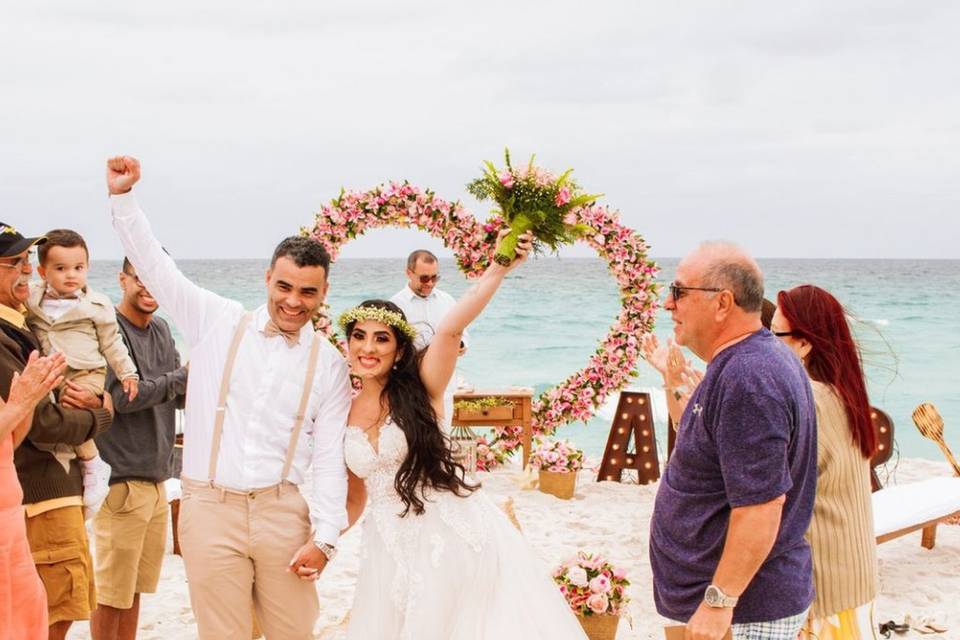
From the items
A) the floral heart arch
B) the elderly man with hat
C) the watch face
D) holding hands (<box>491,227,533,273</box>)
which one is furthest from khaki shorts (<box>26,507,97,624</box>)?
the floral heart arch

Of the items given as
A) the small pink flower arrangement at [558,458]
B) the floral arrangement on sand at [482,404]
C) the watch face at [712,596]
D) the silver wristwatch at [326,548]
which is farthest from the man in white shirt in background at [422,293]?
the watch face at [712,596]

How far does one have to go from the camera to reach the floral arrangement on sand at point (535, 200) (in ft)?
12.8

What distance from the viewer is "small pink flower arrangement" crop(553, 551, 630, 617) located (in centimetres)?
536

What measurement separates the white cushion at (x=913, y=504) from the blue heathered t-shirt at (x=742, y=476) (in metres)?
3.98

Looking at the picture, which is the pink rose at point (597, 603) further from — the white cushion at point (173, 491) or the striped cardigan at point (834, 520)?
the white cushion at point (173, 491)

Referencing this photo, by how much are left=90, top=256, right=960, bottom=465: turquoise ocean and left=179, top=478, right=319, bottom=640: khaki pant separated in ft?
29.9

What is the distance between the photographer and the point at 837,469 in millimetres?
3459

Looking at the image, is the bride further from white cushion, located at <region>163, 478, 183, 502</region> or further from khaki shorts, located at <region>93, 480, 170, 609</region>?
white cushion, located at <region>163, 478, 183, 502</region>

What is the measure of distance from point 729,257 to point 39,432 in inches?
119

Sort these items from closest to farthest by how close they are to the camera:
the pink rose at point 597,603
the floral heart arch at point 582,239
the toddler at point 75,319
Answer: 1. the toddler at point 75,319
2. the pink rose at point 597,603
3. the floral heart arch at point 582,239

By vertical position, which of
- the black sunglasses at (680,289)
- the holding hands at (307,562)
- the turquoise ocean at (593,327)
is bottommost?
the turquoise ocean at (593,327)

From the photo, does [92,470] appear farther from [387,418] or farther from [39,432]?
[387,418]

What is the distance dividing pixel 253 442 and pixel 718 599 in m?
1.98

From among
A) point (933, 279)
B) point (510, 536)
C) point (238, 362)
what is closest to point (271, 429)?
point (238, 362)
